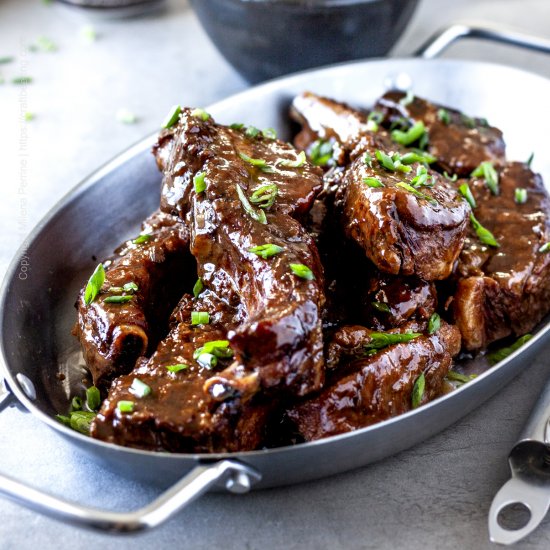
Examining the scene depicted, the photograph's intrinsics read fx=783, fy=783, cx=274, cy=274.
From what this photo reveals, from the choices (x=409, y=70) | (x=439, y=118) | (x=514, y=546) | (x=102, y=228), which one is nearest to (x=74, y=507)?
(x=514, y=546)

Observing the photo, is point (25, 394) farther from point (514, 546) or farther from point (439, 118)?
point (439, 118)

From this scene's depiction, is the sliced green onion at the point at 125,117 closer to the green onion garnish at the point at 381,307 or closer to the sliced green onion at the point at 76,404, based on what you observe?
the sliced green onion at the point at 76,404

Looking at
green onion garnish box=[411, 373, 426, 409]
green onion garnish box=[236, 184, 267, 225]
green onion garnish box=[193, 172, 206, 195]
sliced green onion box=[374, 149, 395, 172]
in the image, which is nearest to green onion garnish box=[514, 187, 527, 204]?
sliced green onion box=[374, 149, 395, 172]

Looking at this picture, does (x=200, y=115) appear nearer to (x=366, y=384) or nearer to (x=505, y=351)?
(x=366, y=384)

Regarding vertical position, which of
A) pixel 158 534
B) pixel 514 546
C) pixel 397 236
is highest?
pixel 397 236

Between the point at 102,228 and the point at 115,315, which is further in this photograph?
the point at 102,228

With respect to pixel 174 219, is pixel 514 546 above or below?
below
